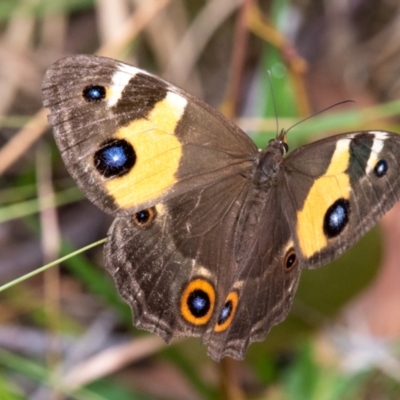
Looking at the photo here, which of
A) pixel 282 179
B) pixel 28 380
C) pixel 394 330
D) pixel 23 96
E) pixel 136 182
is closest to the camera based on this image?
pixel 136 182

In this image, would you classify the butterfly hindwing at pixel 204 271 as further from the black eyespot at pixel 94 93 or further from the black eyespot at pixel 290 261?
the black eyespot at pixel 94 93

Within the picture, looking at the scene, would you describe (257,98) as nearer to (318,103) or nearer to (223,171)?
(318,103)

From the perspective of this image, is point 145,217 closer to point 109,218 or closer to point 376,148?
point 376,148

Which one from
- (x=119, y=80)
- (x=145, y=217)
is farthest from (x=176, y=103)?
(x=145, y=217)

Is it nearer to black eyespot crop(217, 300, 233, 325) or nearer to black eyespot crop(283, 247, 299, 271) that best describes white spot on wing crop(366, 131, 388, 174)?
black eyespot crop(283, 247, 299, 271)

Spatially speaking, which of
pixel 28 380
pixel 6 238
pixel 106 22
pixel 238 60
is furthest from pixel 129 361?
pixel 106 22
